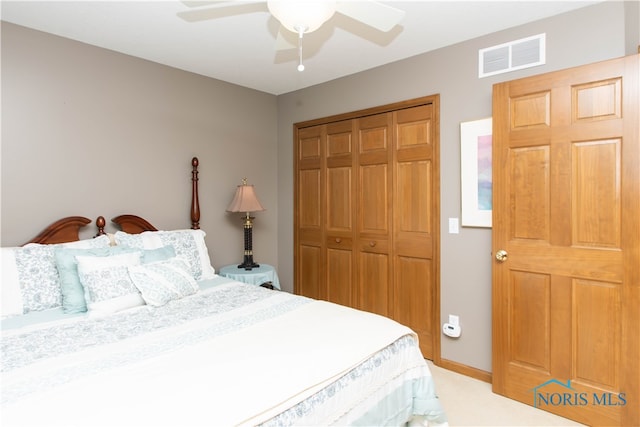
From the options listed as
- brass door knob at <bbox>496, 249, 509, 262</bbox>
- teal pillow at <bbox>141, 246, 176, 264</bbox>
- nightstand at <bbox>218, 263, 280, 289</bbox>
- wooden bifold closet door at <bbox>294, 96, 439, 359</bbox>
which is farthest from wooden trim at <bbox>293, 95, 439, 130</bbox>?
teal pillow at <bbox>141, 246, 176, 264</bbox>

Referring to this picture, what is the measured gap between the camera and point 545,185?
89.6 inches

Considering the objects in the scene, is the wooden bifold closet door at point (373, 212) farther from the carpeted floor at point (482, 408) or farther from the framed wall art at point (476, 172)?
the carpeted floor at point (482, 408)

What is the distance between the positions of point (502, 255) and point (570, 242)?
40cm

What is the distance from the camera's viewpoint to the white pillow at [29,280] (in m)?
2.03

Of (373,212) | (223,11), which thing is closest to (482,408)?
(373,212)

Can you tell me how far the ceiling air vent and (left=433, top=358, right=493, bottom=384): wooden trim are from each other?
2194 mm

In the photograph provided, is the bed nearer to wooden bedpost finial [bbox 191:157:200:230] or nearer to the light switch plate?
wooden bedpost finial [bbox 191:157:200:230]

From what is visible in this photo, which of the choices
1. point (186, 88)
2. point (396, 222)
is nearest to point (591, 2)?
point (396, 222)

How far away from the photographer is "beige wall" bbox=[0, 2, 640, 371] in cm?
240

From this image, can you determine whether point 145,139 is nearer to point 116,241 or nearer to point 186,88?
point 186,88

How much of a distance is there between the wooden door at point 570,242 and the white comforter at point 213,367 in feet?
3.07

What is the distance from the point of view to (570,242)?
2184 mm

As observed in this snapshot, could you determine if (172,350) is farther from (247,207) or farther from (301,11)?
(247,207)

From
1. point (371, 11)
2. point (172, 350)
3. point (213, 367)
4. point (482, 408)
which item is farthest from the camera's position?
point (482, 408)
